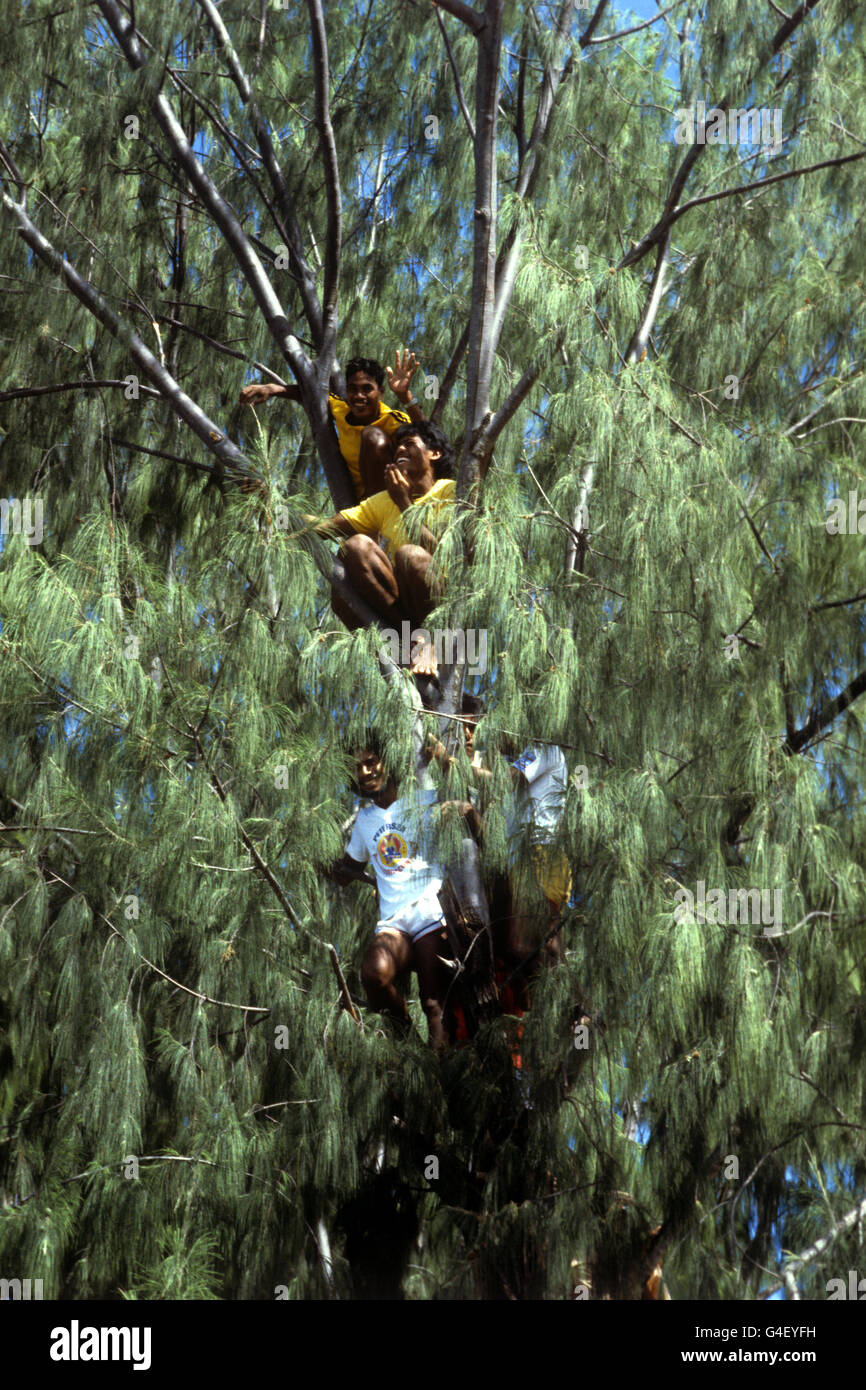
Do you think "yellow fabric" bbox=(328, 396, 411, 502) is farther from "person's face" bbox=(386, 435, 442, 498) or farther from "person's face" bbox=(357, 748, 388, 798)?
"person's face" bbox=(357, 748, 388, 798)

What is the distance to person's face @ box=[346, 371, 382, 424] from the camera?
4555 mm

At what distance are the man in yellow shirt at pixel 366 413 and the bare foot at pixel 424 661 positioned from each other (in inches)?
25.6

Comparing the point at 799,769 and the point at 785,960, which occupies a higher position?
the point at 799,769

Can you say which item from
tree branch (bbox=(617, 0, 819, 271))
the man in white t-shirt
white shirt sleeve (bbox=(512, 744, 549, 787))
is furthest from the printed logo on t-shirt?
tree branch (bbox=(617, 0, 819, 271))

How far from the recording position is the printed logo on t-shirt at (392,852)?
416 cm

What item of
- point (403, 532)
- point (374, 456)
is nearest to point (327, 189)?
point (374, 456)

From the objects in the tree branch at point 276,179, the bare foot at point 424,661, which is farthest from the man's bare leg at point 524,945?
the tree branch at point 276,179

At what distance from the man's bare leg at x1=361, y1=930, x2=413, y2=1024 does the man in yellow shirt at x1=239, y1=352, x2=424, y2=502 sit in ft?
3.81

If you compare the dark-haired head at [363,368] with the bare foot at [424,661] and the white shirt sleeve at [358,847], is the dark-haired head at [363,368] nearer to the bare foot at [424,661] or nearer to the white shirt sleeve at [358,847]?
the bare foot at [424,661]
